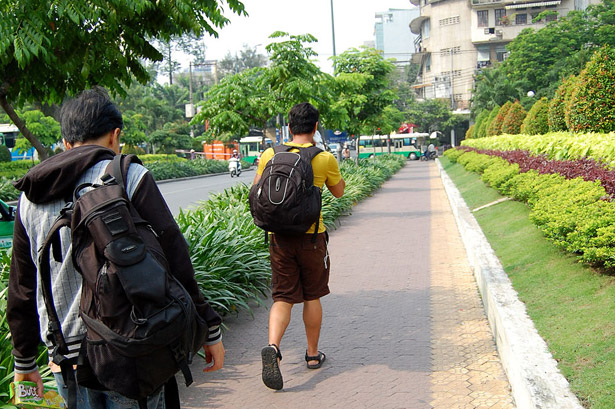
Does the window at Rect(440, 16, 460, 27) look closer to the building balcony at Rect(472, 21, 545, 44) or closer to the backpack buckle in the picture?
the building balcony at Rect(472, 21, 545, 44)

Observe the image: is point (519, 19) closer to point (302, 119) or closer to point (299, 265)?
point (302, 119)

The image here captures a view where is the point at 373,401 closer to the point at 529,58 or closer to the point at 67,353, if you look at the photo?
the point at 67,353

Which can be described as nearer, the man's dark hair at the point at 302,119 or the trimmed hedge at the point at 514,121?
the man's dark hair at the point at 302,119

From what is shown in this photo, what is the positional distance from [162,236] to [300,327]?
3904 mm

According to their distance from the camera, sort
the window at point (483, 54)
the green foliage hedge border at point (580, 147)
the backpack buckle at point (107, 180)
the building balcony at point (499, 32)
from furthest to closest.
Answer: the window at point (483, 54) < the building balcony at point (499, 32) < the green foliage hedge border at point (580, 147) < the backpack buckle at point (107, 180)

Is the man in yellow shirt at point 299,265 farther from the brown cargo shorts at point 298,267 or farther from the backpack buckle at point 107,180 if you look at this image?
the backpack buckle at point 107,180

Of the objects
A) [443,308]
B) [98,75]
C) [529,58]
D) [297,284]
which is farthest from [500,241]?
[529,58]

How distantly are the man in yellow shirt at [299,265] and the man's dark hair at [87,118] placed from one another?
7.14 feet

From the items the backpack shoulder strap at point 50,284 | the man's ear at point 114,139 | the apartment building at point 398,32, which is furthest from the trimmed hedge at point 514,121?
the apartment building at point 398,32

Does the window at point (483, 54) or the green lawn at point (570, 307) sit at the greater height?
the window at point (483, 54)

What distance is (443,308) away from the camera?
6406mm

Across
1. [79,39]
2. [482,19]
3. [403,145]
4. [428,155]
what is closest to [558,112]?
[79,39]

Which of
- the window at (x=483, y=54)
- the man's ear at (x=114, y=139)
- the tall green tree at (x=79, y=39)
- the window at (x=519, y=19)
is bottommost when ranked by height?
the man's ear at (x=114, y=139)

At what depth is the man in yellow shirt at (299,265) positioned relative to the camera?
14.4 ft
